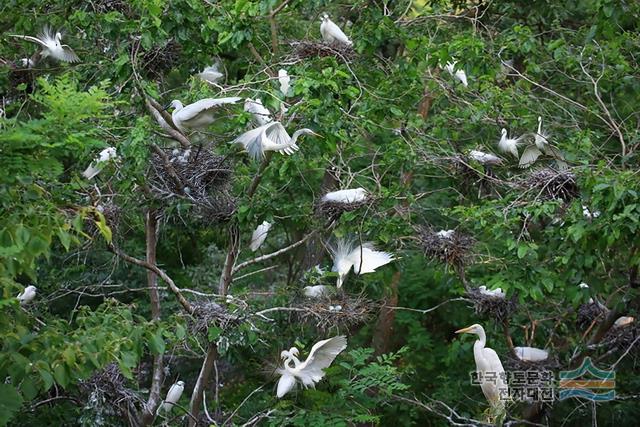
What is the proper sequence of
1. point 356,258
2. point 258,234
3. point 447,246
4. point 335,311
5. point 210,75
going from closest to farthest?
1. point 335,311
2. point 447,246
3. point 356,258
4. point 210,75
5. point 258,234

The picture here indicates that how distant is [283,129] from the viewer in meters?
4.67

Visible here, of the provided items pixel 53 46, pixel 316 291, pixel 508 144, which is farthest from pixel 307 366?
pixel 53 46

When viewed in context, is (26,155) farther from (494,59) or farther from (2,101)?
(494,59)

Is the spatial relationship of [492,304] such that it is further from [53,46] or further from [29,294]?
[53,46]

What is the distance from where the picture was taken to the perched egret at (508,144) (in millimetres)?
5781

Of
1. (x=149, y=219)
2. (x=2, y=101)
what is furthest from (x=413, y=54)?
(x=2, y=101)

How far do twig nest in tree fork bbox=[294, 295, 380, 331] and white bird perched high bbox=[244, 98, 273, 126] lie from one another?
3.10ft

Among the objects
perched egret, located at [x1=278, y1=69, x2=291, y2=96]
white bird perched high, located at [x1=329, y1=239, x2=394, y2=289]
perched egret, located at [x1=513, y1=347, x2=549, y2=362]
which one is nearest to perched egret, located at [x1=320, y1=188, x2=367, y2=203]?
white bird perched high, located at [x1=329, y1=239, x2=394, y2=289]

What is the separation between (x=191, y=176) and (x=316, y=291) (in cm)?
94

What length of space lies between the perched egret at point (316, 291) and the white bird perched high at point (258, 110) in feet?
3.21

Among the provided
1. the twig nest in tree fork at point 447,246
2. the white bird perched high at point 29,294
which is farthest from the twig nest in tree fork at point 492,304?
the white bird perched high at point 29,294

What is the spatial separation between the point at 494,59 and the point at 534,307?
6.32ft

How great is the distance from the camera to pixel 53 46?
18.5 ft

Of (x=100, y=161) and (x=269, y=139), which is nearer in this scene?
(x=269, y=139)
